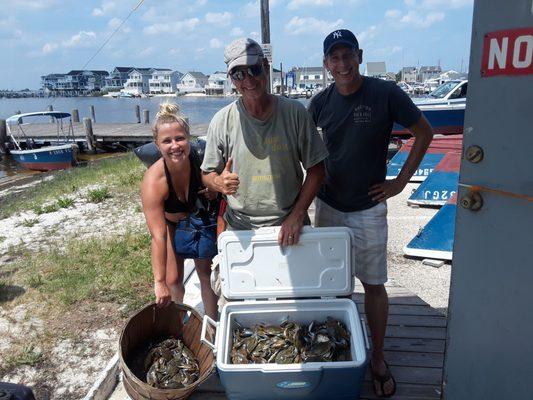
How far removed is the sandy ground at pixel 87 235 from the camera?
322cm

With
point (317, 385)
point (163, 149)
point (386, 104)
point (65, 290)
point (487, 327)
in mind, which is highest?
point (386, 104)

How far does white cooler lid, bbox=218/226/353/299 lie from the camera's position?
2.40 m

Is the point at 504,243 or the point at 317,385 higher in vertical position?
the point at 504,243

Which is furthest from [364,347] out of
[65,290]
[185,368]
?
[65,290]

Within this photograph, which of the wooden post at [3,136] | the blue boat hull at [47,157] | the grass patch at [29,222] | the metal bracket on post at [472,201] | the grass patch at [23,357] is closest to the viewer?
the metal bracket on post at [472,201]

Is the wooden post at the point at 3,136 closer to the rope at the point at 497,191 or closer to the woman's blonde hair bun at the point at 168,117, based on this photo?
the woman's blonde hair bun at the point at 168,117

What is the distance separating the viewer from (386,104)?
2383 mm

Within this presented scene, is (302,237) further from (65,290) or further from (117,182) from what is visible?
(117,182)

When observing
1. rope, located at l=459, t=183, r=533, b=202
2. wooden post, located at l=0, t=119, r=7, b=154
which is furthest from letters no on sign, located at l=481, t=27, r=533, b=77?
wooden post, located at l=0, t=119, r=7, b=154

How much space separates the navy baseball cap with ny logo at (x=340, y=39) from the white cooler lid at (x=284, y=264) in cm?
106

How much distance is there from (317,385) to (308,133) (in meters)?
1.34

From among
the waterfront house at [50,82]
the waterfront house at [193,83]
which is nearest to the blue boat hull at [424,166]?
the waterfront house at [193,83]

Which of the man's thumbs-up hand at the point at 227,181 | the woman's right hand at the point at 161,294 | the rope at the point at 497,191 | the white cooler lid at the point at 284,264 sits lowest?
the woman's right hand at the point at 161,294

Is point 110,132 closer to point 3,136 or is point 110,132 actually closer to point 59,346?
point 3,136
